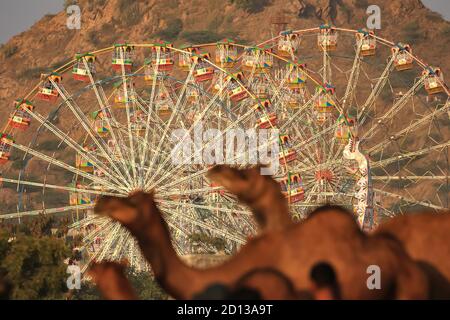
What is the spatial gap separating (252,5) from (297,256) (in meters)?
151

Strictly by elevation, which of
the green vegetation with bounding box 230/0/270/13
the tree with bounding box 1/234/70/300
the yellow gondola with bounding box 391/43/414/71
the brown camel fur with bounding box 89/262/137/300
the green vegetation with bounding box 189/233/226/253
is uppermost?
the green vegetation with bounding box 230/0/270/13

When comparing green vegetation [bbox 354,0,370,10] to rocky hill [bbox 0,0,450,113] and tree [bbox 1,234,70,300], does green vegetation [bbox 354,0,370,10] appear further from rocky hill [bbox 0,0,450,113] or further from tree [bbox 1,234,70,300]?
tree [bbox 1,234,70,300]

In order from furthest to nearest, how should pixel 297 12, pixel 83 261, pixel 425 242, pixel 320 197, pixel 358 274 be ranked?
pixel 297 12
pixel 320 197
pixel 83 261
pixel 425 242
pixel 358 274

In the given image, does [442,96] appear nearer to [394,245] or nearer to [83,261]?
[83,261]

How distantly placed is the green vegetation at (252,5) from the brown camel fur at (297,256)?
14921 centimetres

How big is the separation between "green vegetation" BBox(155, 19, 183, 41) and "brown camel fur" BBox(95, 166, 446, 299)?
150 metres

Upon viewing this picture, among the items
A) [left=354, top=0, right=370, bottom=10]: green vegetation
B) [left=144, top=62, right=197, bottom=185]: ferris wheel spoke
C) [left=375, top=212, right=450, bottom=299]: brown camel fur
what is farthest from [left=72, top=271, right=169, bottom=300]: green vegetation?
[left=354, top=0, right=370, bottom=10]: green vegetation

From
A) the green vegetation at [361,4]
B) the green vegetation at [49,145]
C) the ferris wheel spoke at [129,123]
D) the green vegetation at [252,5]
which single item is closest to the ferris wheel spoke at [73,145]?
the ferris wheel spoke at [129,123]

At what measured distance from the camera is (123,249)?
48156 millimetres

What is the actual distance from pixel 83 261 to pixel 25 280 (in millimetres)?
16620

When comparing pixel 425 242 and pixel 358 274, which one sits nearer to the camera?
pixel 358 274

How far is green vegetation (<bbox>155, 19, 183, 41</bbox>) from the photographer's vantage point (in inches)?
6353
